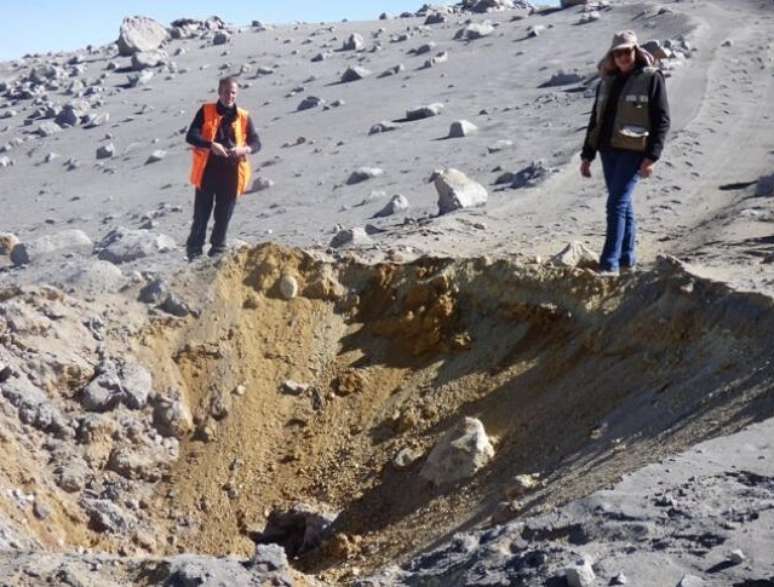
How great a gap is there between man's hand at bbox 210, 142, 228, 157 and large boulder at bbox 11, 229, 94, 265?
348 centimetres

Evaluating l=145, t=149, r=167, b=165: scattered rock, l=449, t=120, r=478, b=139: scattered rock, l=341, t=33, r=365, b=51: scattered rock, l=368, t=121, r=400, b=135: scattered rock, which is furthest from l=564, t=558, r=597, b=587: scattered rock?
l=341, t=33, r=365, b=51: scattered rock

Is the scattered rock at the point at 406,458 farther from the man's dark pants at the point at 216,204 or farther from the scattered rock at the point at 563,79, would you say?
the scattered rock at the point at 563,79

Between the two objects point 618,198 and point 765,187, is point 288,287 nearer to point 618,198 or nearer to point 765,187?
point 618,198

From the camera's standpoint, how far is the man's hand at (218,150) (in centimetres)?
976

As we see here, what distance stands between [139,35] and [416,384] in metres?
24.4

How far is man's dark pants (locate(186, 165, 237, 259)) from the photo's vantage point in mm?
10078

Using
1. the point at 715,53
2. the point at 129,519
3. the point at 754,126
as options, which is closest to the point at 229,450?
the point at 129,519

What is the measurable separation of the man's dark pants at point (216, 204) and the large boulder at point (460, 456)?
366cm

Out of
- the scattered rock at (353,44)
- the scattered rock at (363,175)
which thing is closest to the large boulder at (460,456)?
the scattered rock at (363,175)

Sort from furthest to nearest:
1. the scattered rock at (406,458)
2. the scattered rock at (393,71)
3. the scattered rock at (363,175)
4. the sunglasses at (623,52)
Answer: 1. the scattered rock at (393,71)
2. the scattered rock at (363,175)
3. the sunglasses at (623,52)
4. the scattered rock at (406,458)

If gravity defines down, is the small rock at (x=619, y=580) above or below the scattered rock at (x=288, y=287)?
above

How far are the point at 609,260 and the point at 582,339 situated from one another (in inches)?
28.1

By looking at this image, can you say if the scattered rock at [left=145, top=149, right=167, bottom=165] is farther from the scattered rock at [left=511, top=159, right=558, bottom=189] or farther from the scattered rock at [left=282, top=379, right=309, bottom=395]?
the scattered rock at [left=282, top=379, right=309, bottom=395]

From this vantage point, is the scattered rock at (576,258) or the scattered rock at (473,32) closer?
the scattered rock at (576,258)
